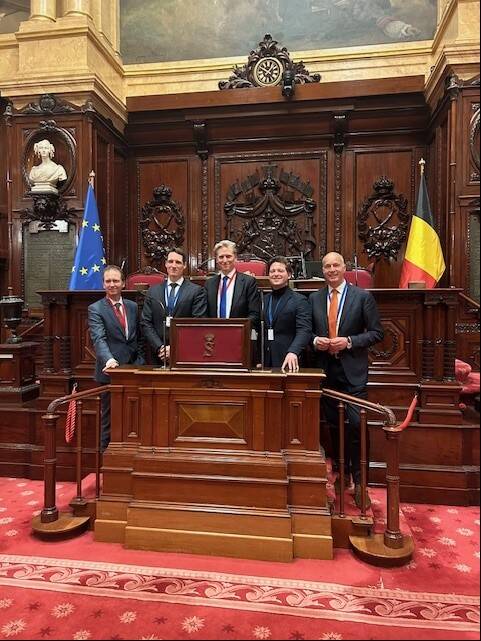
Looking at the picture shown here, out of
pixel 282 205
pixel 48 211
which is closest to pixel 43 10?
pixel 48 211

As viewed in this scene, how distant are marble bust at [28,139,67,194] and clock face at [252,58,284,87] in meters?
2.85

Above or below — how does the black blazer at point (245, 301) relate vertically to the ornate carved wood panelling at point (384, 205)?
below

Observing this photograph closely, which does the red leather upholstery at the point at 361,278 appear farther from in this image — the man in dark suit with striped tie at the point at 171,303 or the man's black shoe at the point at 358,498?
the man's black shoe at the point at 358,498

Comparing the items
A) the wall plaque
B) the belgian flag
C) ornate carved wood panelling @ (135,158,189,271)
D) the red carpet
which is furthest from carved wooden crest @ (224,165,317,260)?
the red carpet

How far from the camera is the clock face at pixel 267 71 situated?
6.37 meters

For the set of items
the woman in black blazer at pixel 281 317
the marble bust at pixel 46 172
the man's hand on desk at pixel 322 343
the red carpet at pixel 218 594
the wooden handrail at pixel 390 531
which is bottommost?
the red carpet at pixel 218 594

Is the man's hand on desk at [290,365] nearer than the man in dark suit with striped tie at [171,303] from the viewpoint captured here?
Yes

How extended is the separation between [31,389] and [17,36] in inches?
176

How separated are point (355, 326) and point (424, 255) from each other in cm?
231

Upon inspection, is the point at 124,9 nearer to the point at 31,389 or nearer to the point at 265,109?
the point at 265,109

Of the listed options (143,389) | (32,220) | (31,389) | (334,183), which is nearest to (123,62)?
(32,220)

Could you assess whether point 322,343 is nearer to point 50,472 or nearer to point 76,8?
point 50,472

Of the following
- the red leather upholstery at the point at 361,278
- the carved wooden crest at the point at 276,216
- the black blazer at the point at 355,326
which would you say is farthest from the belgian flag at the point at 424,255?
the black blazer at the point at 355,326

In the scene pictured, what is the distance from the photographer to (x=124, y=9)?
6.96m
